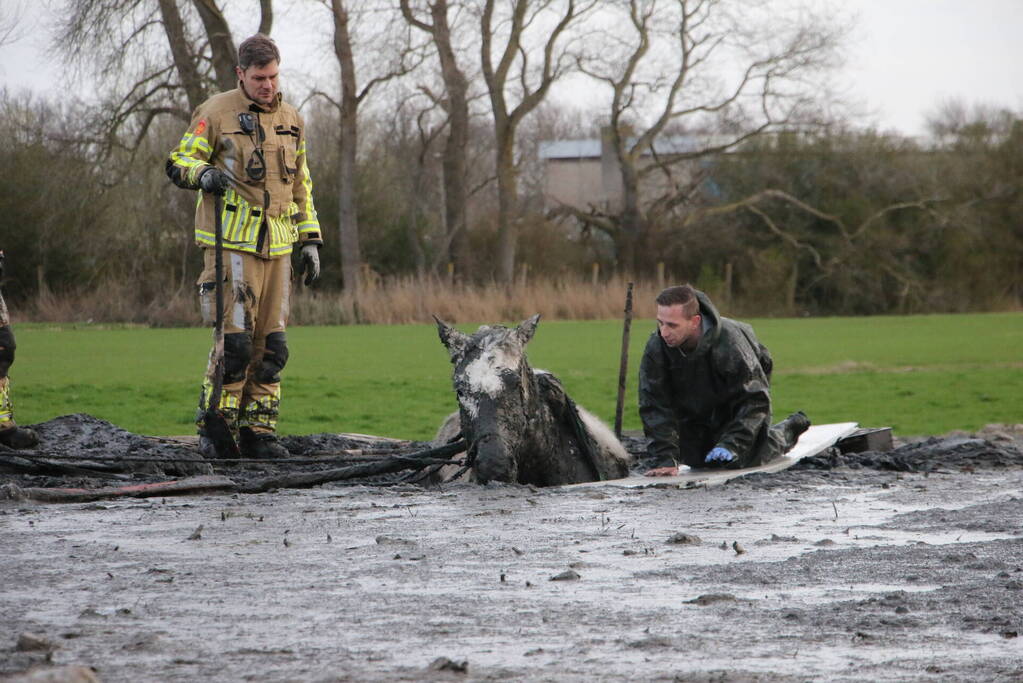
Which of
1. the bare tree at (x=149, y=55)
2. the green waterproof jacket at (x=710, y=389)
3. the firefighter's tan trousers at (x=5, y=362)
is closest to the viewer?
the green waterproof jacket at (x=710, y=389)

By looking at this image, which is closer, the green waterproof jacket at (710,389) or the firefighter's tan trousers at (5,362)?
the green waterproof jacket at (710,389)

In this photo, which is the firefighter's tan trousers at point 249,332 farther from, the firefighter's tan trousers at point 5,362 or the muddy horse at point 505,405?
the muddy horse at point 505,405

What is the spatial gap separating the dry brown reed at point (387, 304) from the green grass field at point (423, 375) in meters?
1.75

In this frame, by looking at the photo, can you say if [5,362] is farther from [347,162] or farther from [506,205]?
[506,205]

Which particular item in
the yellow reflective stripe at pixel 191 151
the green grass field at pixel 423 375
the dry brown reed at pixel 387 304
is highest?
the yellow reflective stripe at pixel 191 151

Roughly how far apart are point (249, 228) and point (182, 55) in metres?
26.4

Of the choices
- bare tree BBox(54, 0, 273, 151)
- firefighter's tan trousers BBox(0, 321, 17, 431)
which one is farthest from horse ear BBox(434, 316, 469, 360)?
bare tree BBox(54, 0, 273, 151)

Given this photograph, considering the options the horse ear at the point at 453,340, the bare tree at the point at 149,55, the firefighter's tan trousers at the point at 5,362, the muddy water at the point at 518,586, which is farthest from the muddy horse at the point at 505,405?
the bare tree at the point at 149,55

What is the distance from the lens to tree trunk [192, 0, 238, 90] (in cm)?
3447

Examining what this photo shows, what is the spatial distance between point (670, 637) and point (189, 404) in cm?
1292

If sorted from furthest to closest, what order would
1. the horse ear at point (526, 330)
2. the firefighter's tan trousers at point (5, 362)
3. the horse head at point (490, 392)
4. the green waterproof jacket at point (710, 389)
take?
the firefighter's tan trousers at point (5, 362), the green waterproof jacket at point (710, 389), the horse ear at point (526, 330), the horse head at point (490, 392)

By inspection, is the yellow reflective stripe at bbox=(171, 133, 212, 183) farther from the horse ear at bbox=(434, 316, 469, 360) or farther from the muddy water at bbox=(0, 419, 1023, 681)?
the muddy water at bbox=(0, 419, 1023, 681)

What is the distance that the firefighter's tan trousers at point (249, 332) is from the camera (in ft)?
29.7

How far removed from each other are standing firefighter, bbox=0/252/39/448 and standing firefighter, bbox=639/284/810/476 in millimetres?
4019
